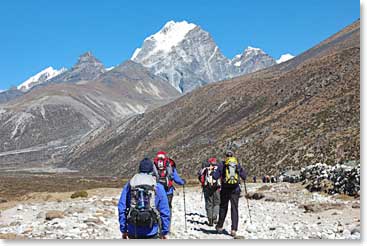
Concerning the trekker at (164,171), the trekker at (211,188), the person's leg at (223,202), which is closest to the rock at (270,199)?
the trekker at (211,188)

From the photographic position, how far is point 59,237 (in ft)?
47.6

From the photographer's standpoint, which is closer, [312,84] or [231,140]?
[231,140]

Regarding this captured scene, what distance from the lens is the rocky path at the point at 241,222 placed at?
1516cm

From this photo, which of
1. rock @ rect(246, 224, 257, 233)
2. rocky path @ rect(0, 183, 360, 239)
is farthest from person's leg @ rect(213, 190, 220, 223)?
rock @ rect(246, 224, 257, 233)

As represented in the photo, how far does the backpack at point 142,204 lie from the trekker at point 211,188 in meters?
8.48

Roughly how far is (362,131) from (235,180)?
418 centimetres

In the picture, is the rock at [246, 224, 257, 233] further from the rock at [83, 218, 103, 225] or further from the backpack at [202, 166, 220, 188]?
the rock at [83, 218, 103, 225]

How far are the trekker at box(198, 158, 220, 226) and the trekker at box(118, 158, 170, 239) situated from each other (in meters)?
8.27

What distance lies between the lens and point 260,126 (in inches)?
3167

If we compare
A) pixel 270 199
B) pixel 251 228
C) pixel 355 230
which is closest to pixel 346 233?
pixel 355 230

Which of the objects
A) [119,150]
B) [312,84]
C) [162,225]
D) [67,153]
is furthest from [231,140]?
[67,153]

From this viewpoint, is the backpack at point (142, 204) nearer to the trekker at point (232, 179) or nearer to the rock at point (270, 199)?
the trekker at point (232, 179)

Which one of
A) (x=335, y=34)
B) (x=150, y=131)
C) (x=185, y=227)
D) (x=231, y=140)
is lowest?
(x=185, y=227)

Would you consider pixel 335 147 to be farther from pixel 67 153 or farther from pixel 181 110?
pixel 67 153
